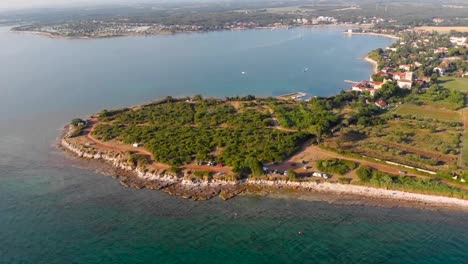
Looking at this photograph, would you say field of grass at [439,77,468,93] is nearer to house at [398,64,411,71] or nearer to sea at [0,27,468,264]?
house at [398,64,411,71]

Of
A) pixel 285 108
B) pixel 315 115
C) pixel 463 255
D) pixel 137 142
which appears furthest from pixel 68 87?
pixel 463 255

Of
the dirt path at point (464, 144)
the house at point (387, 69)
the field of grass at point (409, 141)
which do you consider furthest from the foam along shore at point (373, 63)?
the field of grass at point (409, 141)

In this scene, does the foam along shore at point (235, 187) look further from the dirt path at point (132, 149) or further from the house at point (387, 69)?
the house at point (387, 69)

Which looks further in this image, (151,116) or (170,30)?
(170,30)

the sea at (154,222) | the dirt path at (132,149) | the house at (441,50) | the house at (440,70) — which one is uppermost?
the house at (441,50)

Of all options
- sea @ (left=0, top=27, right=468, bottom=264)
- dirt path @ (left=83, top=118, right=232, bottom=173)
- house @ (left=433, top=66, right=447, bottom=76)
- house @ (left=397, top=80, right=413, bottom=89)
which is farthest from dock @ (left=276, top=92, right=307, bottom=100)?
house @ (left=433, top=66, right=447, bottom=76)

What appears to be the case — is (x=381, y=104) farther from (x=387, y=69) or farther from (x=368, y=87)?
(x=387, y=69)

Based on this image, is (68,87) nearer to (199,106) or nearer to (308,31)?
(199,106)
